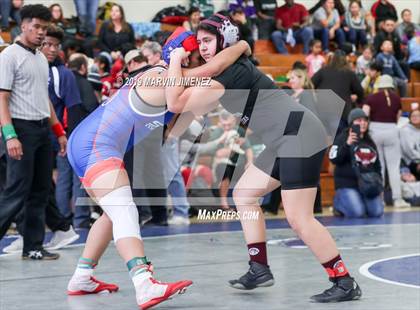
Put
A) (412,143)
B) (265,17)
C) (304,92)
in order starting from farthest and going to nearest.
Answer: (265,17), (412,143), (304,92)

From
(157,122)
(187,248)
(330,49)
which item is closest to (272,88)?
(157,122)

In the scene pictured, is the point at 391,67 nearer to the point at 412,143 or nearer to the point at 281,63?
the point at 281,63

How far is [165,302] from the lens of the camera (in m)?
5.55

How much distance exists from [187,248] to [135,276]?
2.66m

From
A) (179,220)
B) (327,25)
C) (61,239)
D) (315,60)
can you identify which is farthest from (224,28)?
(327,25)

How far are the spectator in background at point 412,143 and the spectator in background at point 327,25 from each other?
13.7ft

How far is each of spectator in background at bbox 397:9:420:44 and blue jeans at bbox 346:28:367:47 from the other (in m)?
0.61

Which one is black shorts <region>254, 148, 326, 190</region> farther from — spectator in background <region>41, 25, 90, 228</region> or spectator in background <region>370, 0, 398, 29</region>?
spectator in background <region>370, 0, 398, 29</region>

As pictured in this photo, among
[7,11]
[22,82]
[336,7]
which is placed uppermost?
[22,82]

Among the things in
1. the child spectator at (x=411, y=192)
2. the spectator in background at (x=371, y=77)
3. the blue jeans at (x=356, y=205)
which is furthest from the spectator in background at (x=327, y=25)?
the blue jeans at (x=356, y=205)

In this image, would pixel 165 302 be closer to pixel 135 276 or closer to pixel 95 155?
pixel 135 276

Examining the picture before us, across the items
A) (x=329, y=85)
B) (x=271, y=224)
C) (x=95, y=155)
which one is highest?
(x=95, y=155)

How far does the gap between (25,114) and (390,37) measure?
10.7 metres

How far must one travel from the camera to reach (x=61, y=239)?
773 centimetres
